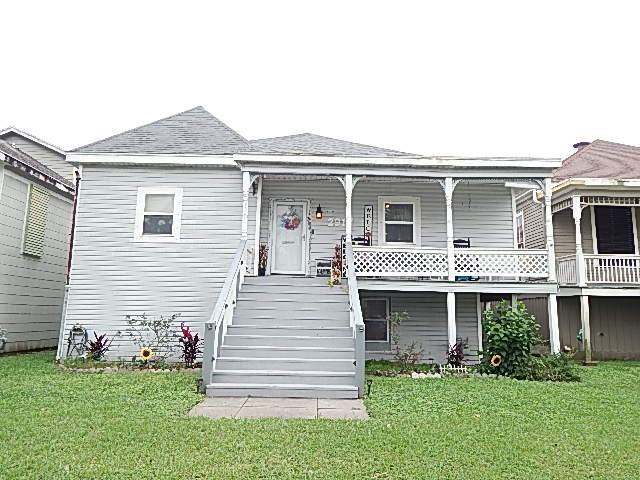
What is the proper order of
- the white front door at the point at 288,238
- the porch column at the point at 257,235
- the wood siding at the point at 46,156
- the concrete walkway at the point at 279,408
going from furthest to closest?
the wood siding at the point at 46,156 → the white front door at the point at 288,238 → the porch column at the point at 257,235 → the concrete walkway at the point at 279,408

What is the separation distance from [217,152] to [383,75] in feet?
39.7

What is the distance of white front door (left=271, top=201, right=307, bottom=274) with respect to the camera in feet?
40.5

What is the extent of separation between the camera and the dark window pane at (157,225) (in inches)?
460

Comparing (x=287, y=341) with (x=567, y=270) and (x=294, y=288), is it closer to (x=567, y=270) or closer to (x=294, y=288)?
(x=294, y=288)

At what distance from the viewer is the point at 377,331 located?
1228 centimetres

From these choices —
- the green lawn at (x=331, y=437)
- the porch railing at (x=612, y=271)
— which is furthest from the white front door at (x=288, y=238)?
the porch railing at (x=612, y=271)

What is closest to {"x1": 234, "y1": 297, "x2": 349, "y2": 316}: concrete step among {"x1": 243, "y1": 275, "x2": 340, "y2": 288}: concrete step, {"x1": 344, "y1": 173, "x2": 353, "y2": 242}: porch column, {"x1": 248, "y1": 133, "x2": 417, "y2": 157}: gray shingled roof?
{"x1": 243, "y1": 275, "x2": 340, "y2": 288}: concrete step

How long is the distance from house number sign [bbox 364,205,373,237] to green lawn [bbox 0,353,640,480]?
5.14 m

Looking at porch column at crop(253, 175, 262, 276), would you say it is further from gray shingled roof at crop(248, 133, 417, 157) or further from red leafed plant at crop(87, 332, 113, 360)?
red leafed plant at crop(87, 332, 113, 360)

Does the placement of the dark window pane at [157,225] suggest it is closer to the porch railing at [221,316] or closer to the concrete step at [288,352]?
the porch railing at [221,316]

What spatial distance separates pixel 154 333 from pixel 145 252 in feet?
6.06

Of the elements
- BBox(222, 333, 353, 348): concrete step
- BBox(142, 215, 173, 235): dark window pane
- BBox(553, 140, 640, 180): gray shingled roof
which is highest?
BBox(553, 140, 640, 180): gray shingled roof

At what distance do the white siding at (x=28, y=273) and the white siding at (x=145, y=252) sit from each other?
77.9 inches

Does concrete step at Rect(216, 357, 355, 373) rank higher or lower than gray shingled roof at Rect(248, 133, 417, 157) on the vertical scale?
lower
